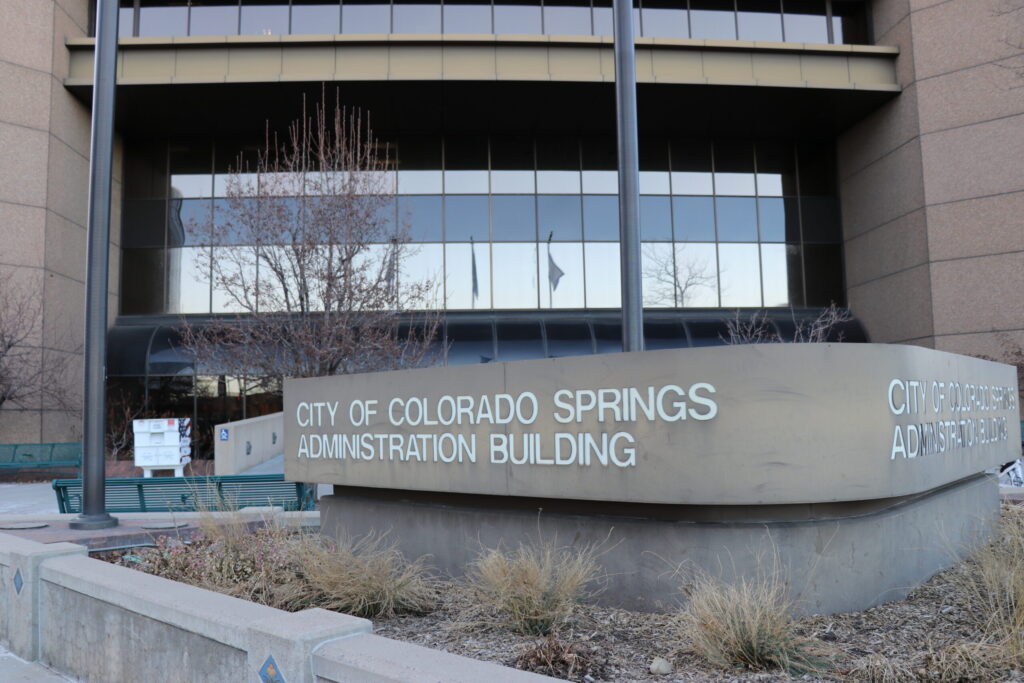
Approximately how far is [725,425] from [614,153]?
2186 centimetres

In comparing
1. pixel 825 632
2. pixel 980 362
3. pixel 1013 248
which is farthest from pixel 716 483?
pixel 1013 248

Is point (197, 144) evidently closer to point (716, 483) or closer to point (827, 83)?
point (827, 83)

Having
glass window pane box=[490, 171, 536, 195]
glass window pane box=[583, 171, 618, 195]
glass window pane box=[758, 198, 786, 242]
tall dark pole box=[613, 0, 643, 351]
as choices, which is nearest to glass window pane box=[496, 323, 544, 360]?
glass window pane box=[490, 171, 536, 195]

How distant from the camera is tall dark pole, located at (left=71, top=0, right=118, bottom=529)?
9625mm

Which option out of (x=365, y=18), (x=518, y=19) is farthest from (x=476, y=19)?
(x=365, y=18)

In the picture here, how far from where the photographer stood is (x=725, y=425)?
17.6ft

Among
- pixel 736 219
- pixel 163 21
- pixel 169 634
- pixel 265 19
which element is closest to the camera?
pixel 169 634

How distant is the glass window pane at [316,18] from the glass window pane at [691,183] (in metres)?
11.6

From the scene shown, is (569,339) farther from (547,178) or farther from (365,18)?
(365,18)

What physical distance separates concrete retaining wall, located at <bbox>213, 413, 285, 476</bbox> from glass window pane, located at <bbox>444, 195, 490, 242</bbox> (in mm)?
7803

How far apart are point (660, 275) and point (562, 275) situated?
3.20 meters

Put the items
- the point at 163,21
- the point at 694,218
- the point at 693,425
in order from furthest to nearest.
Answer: the point at 694,218, the point at 163,21, the point at 693,425

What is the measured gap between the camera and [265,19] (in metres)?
25.0

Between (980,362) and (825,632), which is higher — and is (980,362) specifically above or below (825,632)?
above
